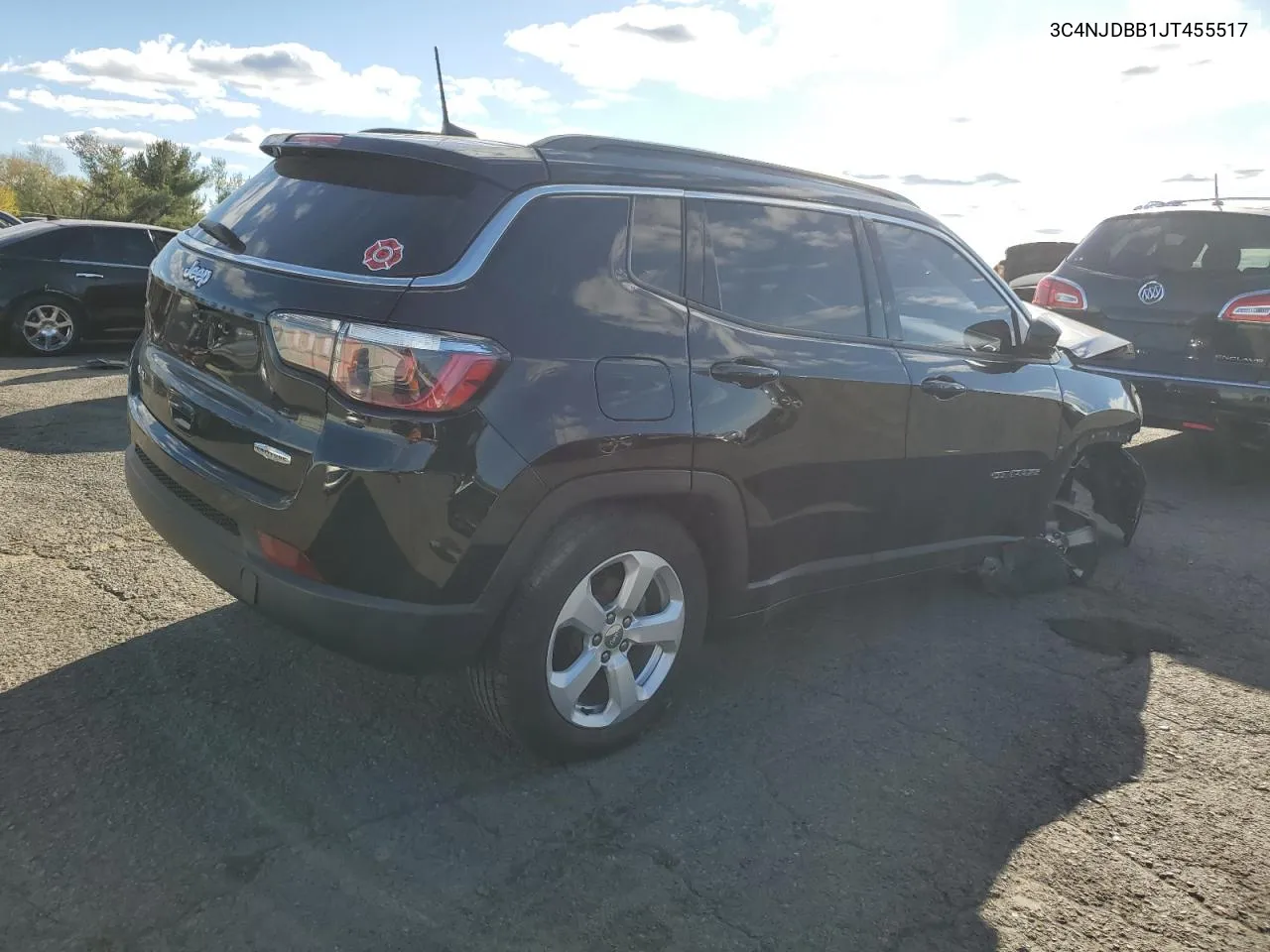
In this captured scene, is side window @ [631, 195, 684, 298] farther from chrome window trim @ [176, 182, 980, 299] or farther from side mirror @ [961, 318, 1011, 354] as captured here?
side mirror @ [961, 318, 1011, 354]

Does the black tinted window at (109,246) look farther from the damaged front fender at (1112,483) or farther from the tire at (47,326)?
the damaged front fender at (1112,483)

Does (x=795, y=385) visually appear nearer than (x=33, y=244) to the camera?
Yes

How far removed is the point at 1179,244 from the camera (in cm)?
704

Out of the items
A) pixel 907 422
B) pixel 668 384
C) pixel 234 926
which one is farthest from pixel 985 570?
pixel 234 926

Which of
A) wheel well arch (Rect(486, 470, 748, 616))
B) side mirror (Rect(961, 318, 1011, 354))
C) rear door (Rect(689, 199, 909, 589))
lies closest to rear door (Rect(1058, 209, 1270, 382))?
side mirror (Rect(961, 318, 1011, 354))

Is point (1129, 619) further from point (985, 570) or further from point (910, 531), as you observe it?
point (910, 531)

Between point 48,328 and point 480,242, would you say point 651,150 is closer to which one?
point 480,242

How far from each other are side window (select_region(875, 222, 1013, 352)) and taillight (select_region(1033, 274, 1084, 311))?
3.19 metres

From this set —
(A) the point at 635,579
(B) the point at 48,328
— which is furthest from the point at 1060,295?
(B) the point at 48,328

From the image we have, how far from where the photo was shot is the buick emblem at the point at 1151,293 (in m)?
6.94

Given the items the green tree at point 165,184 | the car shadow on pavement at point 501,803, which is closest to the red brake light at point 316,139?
the car shadow on pavement at point 501,803

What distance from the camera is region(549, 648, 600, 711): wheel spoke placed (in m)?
3.05

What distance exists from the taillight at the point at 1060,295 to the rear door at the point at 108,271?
856cm

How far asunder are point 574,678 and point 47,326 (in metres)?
9.60
